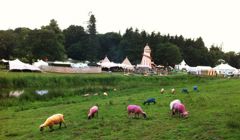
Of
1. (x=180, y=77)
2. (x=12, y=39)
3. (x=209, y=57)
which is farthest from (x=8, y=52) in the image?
(x=209, y=57)

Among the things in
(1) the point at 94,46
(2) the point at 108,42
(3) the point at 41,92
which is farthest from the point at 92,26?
(3) the point at 41,92

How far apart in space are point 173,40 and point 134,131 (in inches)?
5323

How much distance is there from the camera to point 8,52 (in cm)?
11625

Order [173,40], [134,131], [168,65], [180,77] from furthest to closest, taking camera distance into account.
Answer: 1. [173,40]
2. [168,65]
3. [180,77]
4. [134,131]

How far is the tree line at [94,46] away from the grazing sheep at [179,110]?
2849 inches

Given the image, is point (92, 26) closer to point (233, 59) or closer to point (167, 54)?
point (167, 54)

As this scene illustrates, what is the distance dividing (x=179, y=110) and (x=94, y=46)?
96.7 m

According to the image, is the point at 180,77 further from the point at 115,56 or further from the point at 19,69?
the point at 115,56

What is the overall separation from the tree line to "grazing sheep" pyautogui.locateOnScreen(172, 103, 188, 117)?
72.4 m

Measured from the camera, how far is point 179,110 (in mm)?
21156

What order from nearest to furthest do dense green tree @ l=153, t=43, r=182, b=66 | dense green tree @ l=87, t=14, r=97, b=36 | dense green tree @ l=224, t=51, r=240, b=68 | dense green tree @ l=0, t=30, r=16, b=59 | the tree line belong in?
the tree line, dense green tree @ l=0, t=30, r=16, b=59, dense green tree @ l=87, t=14, r=97, b=36, dense green tree @ l=153, t=43, r=182, b=66, dense green tree @ l=224, t=51, r=240, b=68

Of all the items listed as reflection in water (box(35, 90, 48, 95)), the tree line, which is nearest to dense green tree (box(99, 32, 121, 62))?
the tree line

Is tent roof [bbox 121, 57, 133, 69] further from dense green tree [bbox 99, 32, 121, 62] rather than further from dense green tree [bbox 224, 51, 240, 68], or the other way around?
dense green tree [bbox 224, 51, 240, 68]

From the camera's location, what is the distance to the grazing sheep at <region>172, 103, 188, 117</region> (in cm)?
2092
